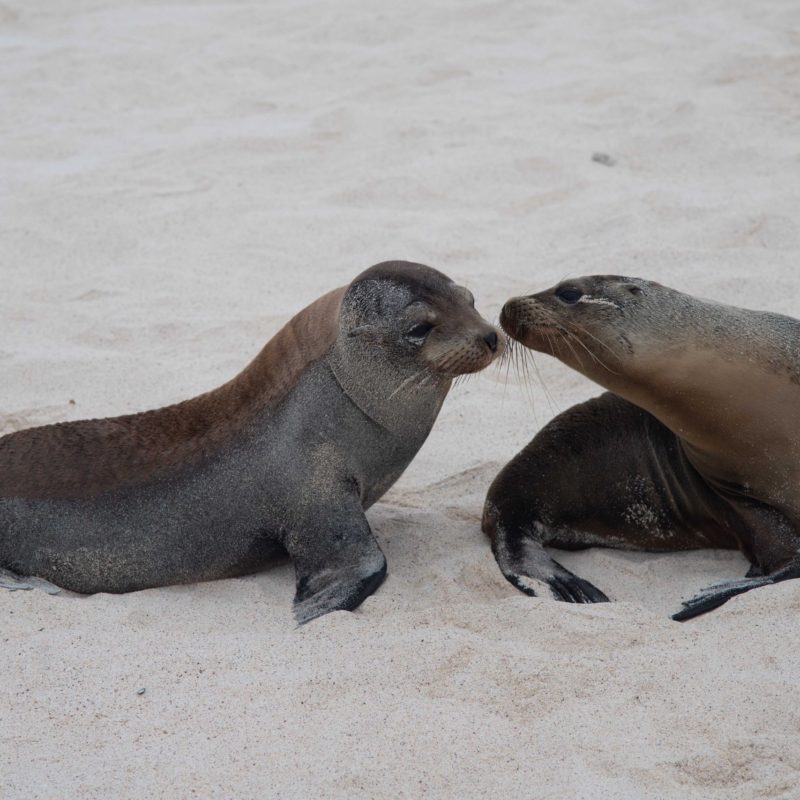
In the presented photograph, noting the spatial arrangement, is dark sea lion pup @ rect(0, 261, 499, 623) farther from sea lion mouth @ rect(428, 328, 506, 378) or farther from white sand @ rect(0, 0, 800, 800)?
white sand @ rect(0, 0, 800, 800)

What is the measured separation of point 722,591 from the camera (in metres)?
3.67

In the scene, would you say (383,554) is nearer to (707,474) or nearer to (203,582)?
(203,582)

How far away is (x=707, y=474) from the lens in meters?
4.10

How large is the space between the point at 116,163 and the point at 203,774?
552 cm

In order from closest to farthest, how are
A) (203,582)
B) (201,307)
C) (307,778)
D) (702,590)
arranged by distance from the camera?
1. (307,778)
2. (702,590)
3. (203,582)
4. (201,307)

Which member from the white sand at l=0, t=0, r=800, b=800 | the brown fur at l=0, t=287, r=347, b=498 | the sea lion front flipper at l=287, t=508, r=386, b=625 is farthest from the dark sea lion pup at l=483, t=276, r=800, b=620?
the brown fur at l=0, t=287, r=347, b=498

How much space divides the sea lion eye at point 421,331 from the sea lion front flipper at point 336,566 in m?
0.53

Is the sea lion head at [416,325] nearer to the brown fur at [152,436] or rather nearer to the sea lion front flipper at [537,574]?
the brown fur at [152,436]

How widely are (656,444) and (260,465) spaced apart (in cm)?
125

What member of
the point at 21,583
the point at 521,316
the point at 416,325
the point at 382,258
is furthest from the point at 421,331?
the point at 382,258

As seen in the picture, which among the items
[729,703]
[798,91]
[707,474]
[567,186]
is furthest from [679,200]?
[729,703]

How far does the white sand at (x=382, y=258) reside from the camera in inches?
114

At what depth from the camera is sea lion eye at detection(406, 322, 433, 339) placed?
397 cm

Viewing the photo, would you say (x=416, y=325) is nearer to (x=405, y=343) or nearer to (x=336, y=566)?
(x=405, y=343)
